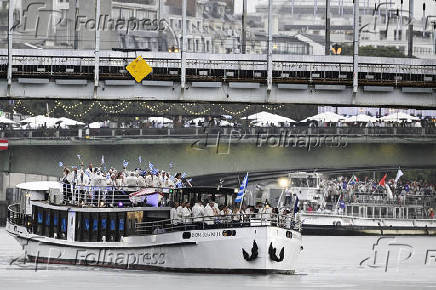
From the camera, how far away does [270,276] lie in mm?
→ 56344

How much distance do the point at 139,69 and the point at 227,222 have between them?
1060 inches

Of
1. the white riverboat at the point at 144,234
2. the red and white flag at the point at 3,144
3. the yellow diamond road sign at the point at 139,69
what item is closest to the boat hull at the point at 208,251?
the white riverboat at the point at 144,234

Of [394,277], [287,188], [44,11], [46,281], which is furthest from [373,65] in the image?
[44,11]

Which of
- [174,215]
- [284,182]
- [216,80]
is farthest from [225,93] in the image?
[174,215]

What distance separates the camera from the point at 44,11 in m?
Answer: 184

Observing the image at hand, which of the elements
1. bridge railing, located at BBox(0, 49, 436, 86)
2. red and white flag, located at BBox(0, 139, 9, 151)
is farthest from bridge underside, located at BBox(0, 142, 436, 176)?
bridge railing, located at BBox(0, 49, 436, 86)

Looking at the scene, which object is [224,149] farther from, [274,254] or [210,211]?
[274,254]

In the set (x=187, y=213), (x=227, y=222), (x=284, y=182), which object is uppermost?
(x=187, y=213)

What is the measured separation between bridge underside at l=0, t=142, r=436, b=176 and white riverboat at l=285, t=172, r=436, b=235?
589 centimetres

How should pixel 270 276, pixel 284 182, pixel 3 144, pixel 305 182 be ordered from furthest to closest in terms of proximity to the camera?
pixel 284 182 < pixel 305 182 < pixel 3 144 < pixel 270 276

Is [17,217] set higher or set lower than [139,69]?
lower

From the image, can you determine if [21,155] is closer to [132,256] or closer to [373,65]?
[373,65]

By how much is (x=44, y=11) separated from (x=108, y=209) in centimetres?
12537

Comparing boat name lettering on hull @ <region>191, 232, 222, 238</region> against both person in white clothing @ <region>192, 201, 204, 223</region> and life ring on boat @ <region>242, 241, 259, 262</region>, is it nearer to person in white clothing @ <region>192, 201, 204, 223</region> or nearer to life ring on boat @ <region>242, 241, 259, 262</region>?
person in white clothing @ <region>192, 201, 204, 223</region>
